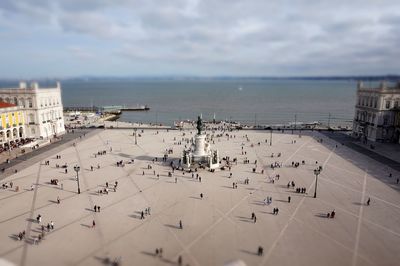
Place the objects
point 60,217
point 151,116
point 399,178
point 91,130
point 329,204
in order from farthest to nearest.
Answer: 1. point 151,116
2. point 91,130
3. point 399,178
4. point 329,204
5. point 60,217

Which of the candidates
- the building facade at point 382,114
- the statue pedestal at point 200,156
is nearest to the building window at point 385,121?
the building facade at point 382,114

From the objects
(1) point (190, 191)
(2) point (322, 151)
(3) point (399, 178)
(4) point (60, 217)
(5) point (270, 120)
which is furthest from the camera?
(5) point (270, 120)

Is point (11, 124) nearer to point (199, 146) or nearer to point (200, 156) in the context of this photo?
point (199, 146)

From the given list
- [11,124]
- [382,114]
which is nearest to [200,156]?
[11,124]

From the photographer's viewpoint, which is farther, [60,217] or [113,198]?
[113,198]

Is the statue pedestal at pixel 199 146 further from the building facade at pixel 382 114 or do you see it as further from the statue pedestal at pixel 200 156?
the building facade at pixel 382 114

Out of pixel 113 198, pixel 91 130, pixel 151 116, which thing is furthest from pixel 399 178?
pixel 151 116

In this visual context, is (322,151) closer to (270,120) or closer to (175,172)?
(175,172)

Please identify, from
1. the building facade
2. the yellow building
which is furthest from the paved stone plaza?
the building facade
